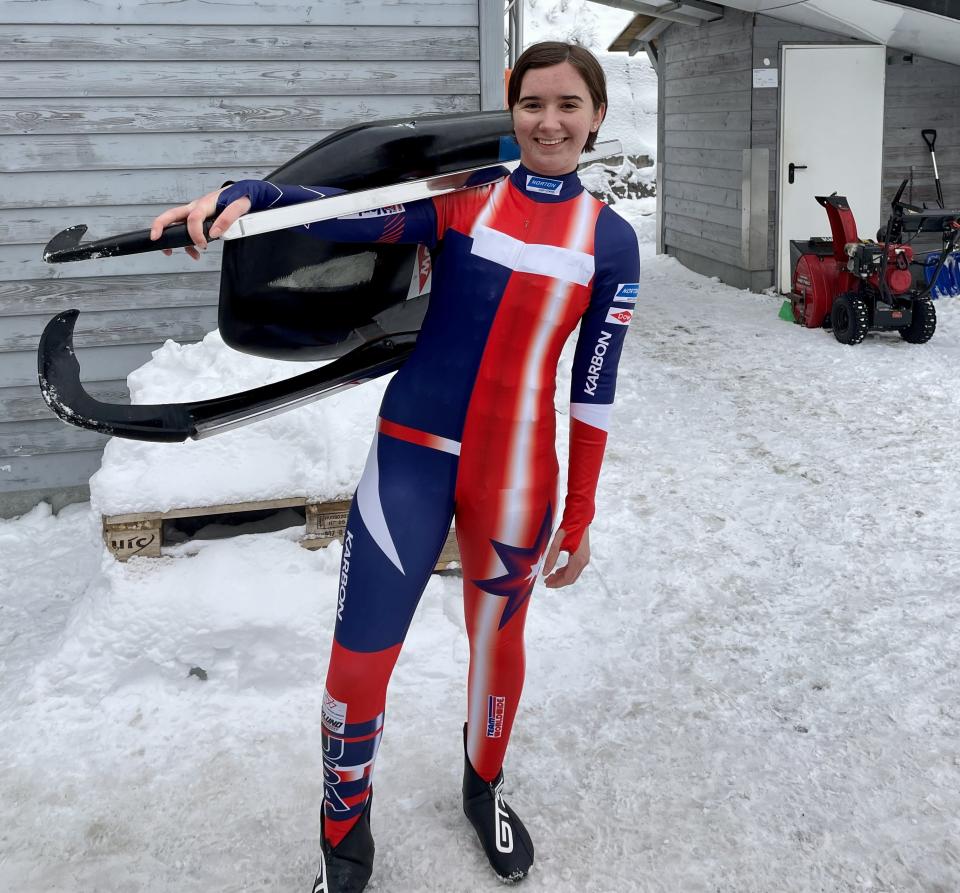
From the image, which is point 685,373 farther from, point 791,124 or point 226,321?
point 226,321

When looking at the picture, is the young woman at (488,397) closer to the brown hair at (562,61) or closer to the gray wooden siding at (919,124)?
the brown hair at (562,61)

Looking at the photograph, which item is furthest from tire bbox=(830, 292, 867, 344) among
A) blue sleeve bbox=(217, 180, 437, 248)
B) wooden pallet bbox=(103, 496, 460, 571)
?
blue sleeve bbox=(217, 180, 437, 248)

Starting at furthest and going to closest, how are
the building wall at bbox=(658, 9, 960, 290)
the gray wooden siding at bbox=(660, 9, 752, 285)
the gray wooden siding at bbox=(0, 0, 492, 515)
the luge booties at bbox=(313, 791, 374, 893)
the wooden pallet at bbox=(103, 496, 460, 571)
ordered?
the gray wooden siding at bbox=(660, 9, 752, 285), the building wall at bbox=(658, 9, 960, 290), the gray wooden siding at bbox=(0, 0, 492, 515), the wooden pallet at bbox=(103, 496, 460, 571), the luge booties at bbox=(313, 791, 374, 893)

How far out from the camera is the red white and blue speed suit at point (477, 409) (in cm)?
206

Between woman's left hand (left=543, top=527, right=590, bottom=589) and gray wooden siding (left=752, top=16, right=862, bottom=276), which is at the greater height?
gray wooden siding (left=752, top=16, right=862, bottom=276)

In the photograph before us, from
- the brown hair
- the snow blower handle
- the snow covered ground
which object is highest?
the snow blower handle

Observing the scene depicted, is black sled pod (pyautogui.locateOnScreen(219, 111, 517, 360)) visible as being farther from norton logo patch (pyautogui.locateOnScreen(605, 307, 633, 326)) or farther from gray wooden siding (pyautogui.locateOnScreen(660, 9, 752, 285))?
gray wooden siding (pyautogui.locateOnScreen(660, 9, 752, 285))

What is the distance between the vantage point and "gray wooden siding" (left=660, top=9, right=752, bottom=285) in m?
9.84

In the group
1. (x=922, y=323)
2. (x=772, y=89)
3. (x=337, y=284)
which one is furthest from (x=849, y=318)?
(x=337, y=284)

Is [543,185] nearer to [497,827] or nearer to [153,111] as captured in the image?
[497,827]

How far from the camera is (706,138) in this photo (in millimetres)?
10961

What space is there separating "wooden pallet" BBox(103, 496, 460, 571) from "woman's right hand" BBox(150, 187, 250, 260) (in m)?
1.91

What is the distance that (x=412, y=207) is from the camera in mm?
2035

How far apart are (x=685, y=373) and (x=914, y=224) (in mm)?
2079
